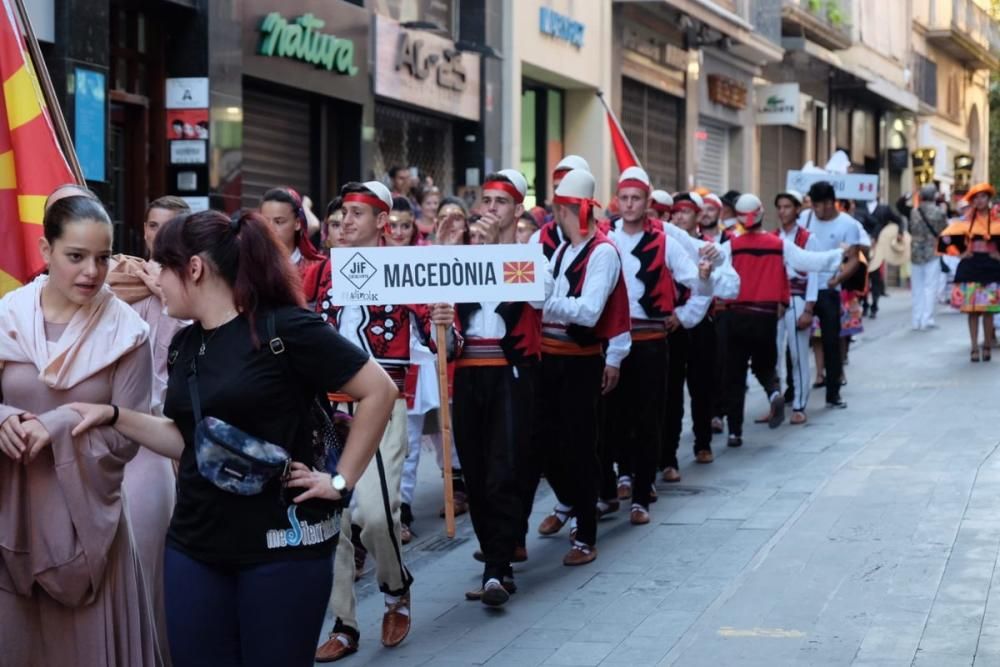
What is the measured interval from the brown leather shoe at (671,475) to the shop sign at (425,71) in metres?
8.76

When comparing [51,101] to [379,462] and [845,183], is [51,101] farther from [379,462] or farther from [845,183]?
[845,183]

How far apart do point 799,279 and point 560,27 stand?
10.2m

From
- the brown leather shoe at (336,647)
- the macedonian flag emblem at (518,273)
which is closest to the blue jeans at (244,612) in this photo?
the brown leather shoe at (336,647)

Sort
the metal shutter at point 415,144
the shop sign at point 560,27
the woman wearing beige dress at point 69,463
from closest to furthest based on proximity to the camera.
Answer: the woman wearing beige dress at point 69,463 → the metal shutter at point 415,144 → the shop sign at point 560,27

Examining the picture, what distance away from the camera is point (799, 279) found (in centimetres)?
1541

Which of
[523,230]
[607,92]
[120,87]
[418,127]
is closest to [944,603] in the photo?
[523,230]

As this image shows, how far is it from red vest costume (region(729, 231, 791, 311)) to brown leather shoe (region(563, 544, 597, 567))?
5.38m

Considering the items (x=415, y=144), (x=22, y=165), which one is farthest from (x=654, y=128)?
(x=22, y=165)

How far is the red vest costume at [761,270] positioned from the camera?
1390 centimetres

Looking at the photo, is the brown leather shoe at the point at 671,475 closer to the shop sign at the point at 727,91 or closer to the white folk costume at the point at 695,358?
the white folk costume at the point at 695,358

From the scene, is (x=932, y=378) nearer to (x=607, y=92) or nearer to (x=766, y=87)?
(x=607, y=92)

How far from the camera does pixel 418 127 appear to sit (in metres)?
21.4

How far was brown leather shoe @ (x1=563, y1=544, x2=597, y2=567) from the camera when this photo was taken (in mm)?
8828

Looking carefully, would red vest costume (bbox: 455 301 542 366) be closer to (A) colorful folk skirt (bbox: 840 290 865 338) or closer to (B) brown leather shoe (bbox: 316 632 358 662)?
(B) brown leather shoe (bbox: 316 632 358 662)
